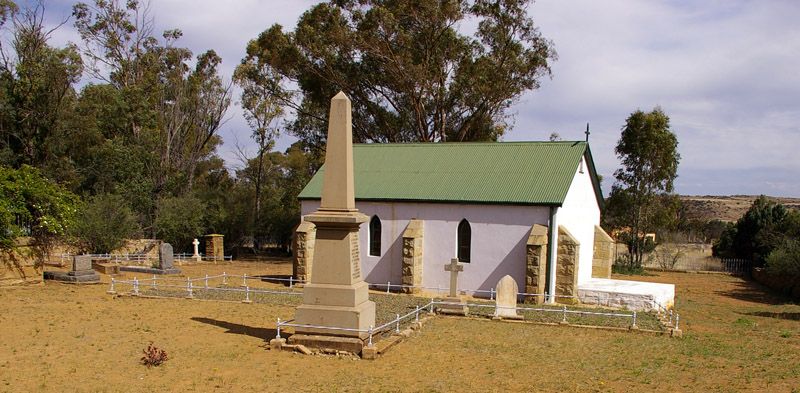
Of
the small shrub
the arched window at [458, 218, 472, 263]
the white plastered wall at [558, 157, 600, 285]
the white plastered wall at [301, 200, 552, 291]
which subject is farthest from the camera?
the arched window at [458, 218, 472, 263]

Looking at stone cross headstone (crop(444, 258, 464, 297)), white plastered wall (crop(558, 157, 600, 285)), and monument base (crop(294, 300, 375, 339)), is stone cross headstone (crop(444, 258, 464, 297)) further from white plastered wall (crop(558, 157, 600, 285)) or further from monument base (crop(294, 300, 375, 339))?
monument base (crop(294, 300, 375, 339))

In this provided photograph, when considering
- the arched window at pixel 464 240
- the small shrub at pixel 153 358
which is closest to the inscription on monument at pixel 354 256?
the small shrub at pixel 153 358

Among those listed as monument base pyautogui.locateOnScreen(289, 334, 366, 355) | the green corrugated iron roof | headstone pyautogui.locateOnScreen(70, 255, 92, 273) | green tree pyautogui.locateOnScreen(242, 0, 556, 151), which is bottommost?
monument base pyautogui.locateOnScreen(289, 334, 366, 355)

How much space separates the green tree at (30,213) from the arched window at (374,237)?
11665 millimetres

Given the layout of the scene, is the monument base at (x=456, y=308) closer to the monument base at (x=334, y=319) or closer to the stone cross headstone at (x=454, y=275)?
the stone cross headstone at (x=454, y=275)

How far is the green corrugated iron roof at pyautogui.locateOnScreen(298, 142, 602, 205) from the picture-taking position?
2262 cm

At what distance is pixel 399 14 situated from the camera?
35.9 m

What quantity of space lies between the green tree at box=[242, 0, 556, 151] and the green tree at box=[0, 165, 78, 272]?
20.0 meters

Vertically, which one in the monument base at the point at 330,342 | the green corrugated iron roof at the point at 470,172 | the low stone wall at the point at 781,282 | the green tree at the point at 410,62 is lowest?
the low stone wall at the point at 781,282

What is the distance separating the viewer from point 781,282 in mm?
31859

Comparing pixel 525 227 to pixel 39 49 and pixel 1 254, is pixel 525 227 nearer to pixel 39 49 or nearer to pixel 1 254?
pixel 1 254

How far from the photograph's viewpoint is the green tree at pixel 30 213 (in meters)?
19.0

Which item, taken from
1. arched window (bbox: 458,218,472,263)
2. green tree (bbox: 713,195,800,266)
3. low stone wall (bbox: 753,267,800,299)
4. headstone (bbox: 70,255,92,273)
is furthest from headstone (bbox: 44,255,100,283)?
green tree (bbox: 713,195,800,266)

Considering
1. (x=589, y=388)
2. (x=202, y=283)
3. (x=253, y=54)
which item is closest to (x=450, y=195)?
(x=202, y=283)
